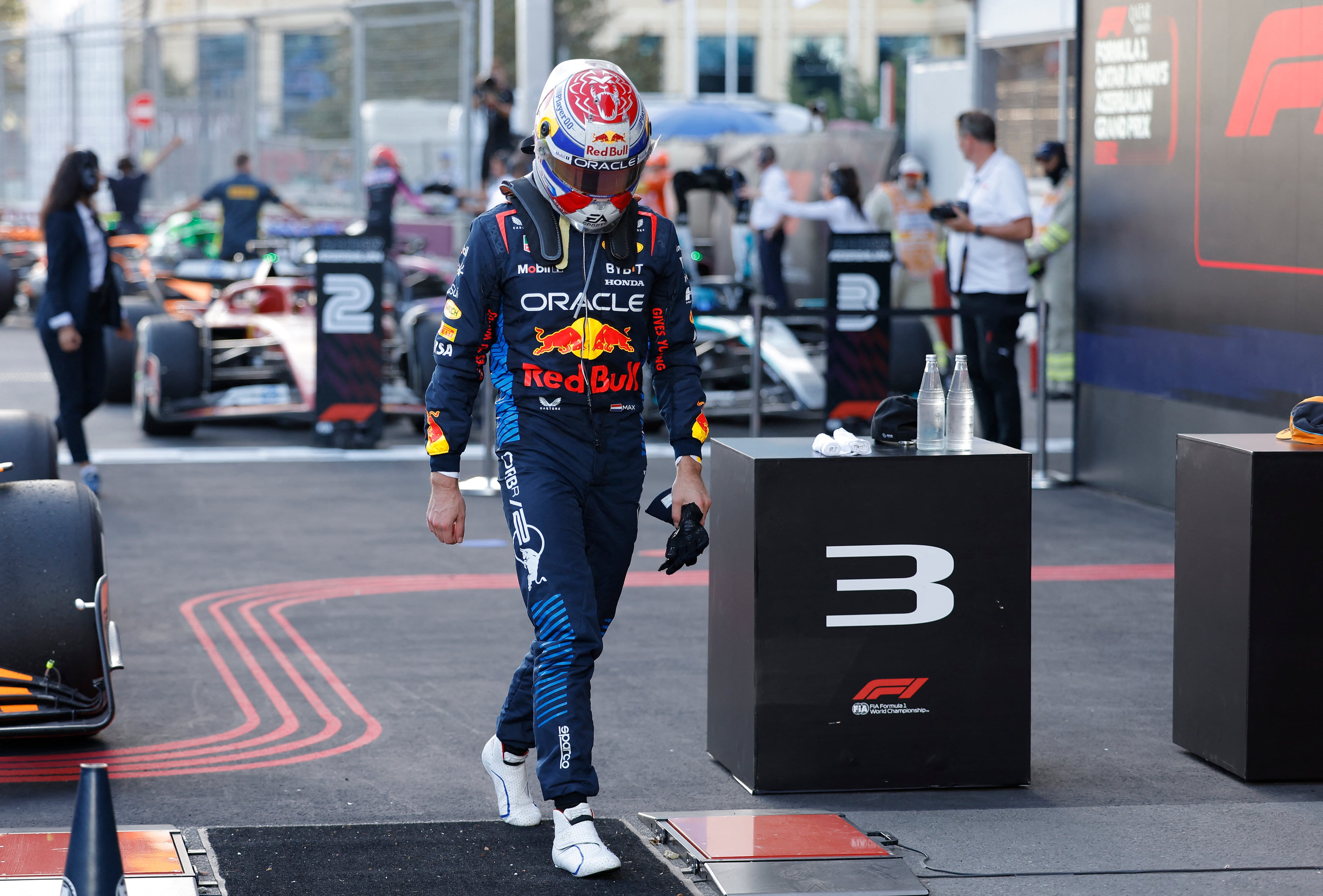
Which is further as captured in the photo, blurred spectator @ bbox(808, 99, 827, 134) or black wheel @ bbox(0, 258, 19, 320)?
blurred spectator @ bbox(808, 99, 827, 134)

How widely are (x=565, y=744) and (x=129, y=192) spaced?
60.4 feet

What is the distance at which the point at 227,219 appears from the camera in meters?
15.9

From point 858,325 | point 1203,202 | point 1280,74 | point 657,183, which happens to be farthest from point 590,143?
point 657,183

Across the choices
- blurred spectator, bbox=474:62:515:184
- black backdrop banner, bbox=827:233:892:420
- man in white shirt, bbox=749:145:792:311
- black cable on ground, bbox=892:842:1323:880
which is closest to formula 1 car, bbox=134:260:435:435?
black backdrop banner, bbox=827:233:892:420

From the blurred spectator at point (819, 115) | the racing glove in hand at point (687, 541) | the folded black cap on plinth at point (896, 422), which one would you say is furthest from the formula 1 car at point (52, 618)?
the blurred spectator at point (819, 115)

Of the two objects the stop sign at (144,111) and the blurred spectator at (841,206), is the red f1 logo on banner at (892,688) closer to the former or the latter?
the blurred spectator at (841,206)

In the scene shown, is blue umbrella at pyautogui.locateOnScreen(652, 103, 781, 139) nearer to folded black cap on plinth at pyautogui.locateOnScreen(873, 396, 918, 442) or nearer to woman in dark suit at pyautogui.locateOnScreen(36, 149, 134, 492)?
woman in dark suit at pyautogui.locateOnScreen(36, 149, 134, 492)

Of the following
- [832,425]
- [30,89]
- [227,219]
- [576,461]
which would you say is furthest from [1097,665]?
[30,89]

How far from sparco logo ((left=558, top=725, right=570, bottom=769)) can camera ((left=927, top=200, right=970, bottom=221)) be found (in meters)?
6.32

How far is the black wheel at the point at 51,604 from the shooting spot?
4.66m

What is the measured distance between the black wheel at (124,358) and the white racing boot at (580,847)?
980cm

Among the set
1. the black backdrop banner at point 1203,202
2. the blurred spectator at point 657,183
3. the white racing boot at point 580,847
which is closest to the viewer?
the white racing boot at point 580,847

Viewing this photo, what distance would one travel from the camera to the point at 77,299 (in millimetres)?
8914

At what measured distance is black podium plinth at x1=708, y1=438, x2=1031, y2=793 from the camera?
14.7 feet
